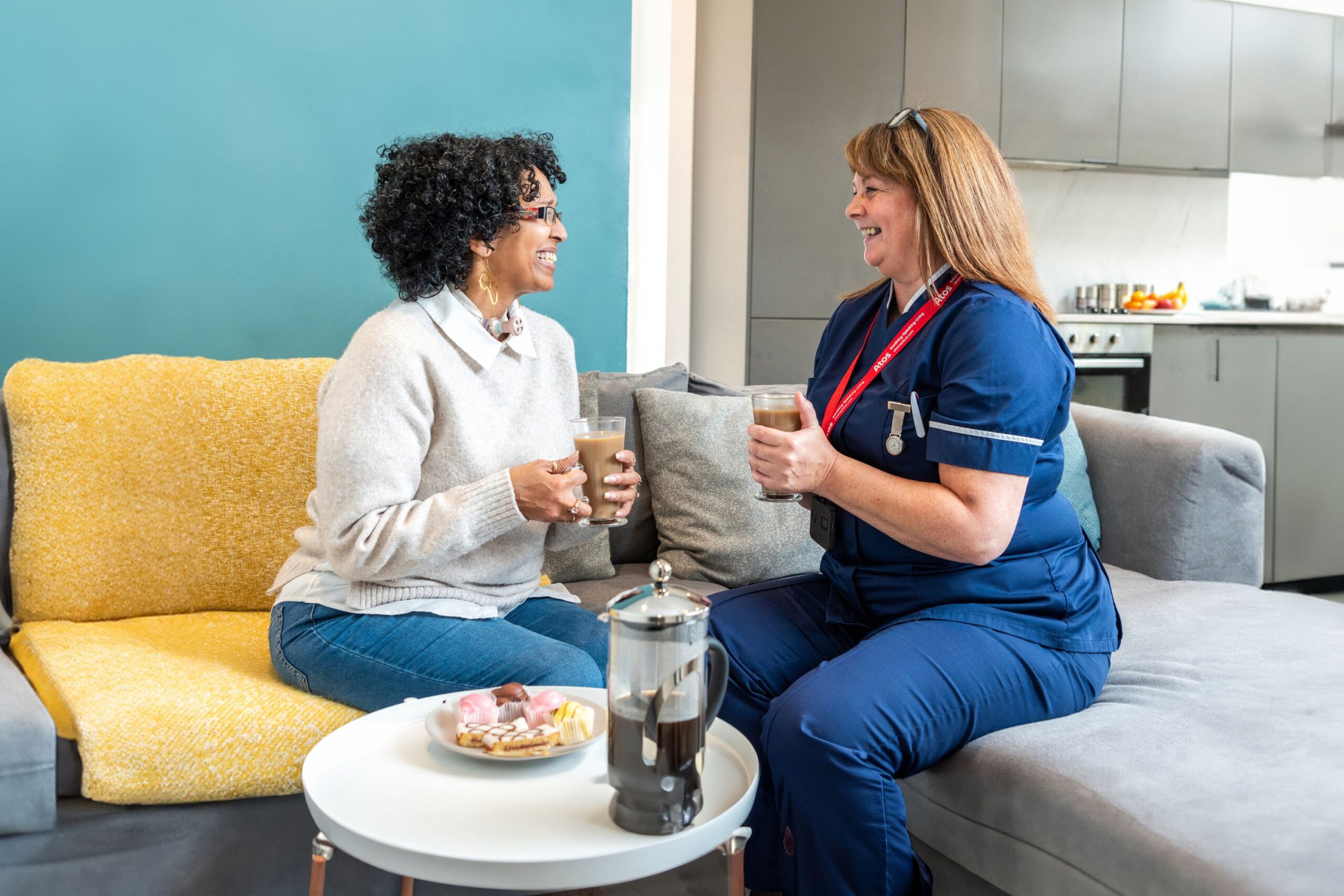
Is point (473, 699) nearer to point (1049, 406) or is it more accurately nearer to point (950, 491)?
point (950, 491)

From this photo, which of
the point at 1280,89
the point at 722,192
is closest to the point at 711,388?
the point at 722,192

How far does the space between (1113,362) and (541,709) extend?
12.1 feet

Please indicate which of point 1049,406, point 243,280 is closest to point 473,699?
point 1049,406

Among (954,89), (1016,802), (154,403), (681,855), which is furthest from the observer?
(954,89)

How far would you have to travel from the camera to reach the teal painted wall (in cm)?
239

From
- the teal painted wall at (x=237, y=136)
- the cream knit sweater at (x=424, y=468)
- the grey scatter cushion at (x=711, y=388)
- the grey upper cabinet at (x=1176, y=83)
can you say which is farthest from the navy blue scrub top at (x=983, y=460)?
the grey upper cabinet at (x=1176, y=83)

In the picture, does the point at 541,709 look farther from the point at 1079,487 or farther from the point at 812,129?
the point at 812,129

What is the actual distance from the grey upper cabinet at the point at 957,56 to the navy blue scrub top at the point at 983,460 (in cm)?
282

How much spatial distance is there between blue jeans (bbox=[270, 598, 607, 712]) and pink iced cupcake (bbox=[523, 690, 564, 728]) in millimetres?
219

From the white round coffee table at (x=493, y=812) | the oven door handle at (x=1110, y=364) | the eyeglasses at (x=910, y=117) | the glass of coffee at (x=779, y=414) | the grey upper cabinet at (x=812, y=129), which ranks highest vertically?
the grey upper cabinet at (x=812, y=129)

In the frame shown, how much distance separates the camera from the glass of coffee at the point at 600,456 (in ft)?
5.07

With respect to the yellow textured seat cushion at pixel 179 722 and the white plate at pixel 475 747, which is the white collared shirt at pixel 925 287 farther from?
the yellow textured seat cushion at pixel 179 722

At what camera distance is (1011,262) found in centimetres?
159

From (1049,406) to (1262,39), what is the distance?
4213 millimetres
